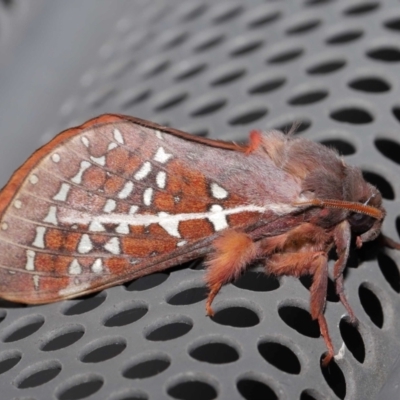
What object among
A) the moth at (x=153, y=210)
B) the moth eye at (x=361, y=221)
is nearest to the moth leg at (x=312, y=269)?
the moth at (x=153, y=210)

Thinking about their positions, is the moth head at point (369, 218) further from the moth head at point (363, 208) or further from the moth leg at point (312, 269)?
the moth leg at point (312, 269)

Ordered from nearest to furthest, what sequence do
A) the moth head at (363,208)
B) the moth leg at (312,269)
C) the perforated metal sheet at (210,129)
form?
the perforated metal sheet at (210,129)
the moth leg at (312,269)
the moth head at (363,208)

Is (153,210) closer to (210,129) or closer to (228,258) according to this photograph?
(228,258)

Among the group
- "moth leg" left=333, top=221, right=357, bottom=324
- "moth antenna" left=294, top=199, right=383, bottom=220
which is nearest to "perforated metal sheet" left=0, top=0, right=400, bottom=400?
"moth leg" left=333, top=221, right=357, bottom=324

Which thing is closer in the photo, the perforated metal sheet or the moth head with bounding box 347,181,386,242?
the perforated metal sheet

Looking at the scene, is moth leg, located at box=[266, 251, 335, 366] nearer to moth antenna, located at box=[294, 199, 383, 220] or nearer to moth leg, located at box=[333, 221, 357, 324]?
A: moth leg, located at box=[333, 221, 357, 324]

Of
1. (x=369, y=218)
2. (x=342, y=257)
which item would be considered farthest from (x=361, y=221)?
(x=342, y=257)
